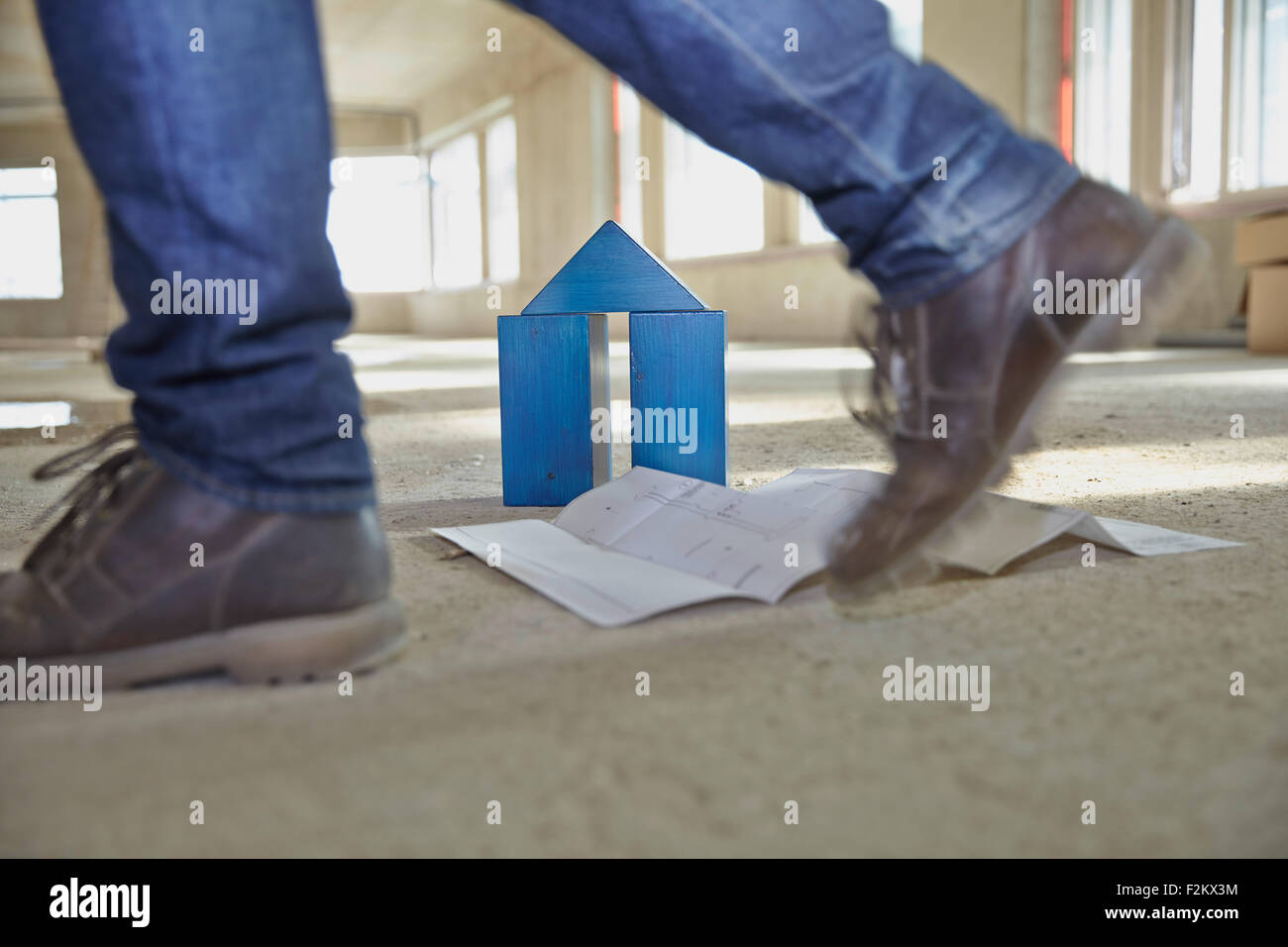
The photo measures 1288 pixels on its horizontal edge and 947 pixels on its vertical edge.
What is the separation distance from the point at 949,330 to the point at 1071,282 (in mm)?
100

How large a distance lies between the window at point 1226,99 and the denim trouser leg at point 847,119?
608 centimetres

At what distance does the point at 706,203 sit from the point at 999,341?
32.7ft

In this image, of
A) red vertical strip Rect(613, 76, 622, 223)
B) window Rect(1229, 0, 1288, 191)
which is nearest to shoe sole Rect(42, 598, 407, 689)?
window Rect(1229, 0, 1288, 191)

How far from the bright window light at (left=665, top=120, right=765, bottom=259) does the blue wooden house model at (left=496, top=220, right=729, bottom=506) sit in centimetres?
838

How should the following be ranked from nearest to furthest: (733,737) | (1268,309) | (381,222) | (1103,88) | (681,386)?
(733,737)
(681,386)
(1268,309)
(1103,88)
(381,222)

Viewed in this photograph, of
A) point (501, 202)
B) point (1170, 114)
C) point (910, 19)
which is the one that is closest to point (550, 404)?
point (1170, 114)

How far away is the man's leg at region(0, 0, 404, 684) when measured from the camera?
72 centimetres

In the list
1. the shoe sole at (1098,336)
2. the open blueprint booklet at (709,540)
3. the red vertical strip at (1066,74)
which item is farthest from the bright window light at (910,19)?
the shoe sole at (1098,336)

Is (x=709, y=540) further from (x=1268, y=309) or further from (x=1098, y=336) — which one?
(x=1268, y=309)

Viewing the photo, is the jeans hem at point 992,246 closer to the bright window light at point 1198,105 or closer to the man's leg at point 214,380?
the man's leg at point 214,380

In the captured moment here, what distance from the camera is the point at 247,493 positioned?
776mm

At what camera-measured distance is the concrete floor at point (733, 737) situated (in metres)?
0.57

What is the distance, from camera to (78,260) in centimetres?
1638
